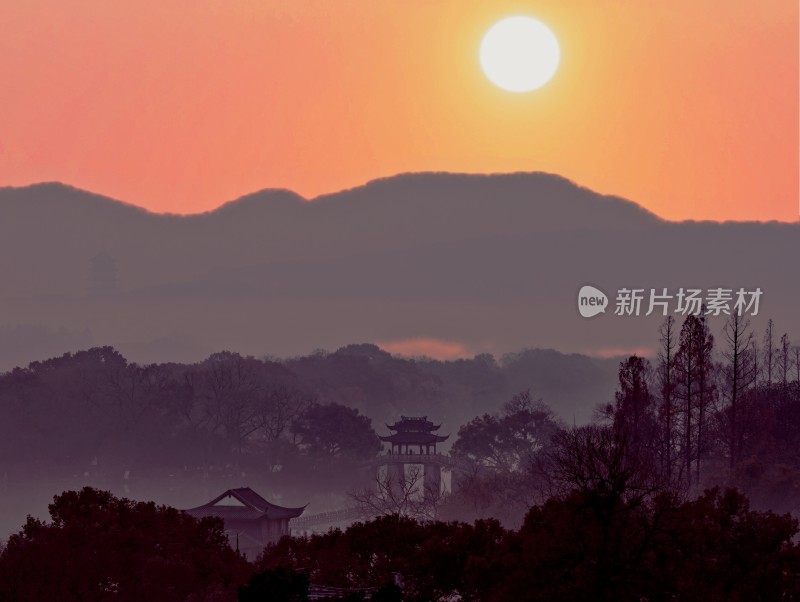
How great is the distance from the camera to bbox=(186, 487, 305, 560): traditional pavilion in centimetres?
8362

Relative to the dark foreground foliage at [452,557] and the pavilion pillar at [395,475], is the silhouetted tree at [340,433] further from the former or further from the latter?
the dark foreground foliage at [452,557]

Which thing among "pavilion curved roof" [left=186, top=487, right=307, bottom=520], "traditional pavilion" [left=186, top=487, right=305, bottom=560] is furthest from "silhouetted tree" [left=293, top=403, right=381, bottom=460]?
"pavilion curved roof" [left=186, top=487, right=307, bottom=520]

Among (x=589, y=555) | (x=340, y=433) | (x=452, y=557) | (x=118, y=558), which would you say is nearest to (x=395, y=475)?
(x=340, y=433)

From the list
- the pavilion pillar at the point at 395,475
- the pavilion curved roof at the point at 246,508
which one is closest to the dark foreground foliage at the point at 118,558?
the pavilion curved roof at the point at 246,508

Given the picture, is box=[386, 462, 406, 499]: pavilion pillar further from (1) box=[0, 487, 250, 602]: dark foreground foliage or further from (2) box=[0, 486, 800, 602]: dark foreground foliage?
(2) box=[0, 486, 800, 602]: dark foreground foliage

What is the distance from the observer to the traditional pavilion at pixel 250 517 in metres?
83.6

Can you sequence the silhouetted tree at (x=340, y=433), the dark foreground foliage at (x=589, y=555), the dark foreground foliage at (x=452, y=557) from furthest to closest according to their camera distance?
1. the silhouetted tree at (x=340, y=433)
2. the dark foreground foliage at (x=452, y=557)
3. the dark foreground foliage at (x=589, y=555)

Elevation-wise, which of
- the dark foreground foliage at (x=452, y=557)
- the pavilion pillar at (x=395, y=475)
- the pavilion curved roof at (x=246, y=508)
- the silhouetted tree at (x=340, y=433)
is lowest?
the pavilion pillar at (x=395, y=475)

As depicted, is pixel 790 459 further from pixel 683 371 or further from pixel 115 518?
pixel 115 518

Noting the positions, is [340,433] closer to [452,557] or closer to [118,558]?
[118,558]

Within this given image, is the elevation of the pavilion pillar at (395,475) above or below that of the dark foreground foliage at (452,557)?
below

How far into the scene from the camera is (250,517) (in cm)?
8394

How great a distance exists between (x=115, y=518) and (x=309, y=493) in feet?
280

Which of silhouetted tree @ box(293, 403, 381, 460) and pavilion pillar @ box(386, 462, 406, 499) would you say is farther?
silhouetted tree @ box(293, 403, 381, 460)
